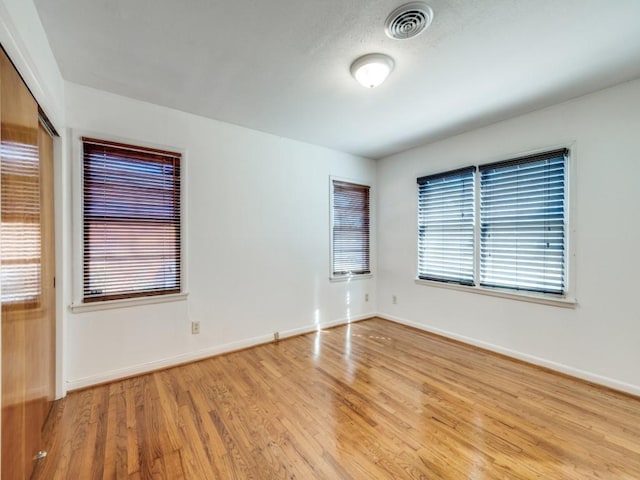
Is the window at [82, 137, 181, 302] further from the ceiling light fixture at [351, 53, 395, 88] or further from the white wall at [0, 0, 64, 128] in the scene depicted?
the ceiling light fixture at [351, 53, 395, 88]

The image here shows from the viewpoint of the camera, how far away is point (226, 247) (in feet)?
10.4

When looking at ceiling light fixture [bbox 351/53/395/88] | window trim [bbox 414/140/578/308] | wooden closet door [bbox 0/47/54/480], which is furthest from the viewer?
window trim [bbox 414/140/578/308]

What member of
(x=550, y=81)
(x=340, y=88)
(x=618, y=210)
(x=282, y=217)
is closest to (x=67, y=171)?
(x=282, y=217)

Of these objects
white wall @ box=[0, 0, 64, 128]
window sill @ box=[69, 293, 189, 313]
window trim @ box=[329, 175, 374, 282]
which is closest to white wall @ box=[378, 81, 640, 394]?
window trim @ box=[329, 175, 374, 282]

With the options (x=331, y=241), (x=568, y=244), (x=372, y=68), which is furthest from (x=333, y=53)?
(x=568, y=244)

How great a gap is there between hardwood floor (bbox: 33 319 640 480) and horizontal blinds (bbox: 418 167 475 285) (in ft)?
3.80

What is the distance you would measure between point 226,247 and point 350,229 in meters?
1.94

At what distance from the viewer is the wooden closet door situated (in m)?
1.22

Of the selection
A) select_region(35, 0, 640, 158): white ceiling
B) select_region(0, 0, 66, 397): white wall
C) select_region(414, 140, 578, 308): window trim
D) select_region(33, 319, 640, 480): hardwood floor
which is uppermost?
select_region(35, 0, 640, 158): white ceiling

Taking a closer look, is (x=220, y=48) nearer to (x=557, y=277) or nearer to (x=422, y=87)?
(x=422, y=87)

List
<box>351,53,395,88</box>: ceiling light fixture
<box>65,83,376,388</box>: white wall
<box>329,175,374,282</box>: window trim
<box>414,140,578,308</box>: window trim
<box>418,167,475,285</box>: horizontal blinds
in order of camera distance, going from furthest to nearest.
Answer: <box>329,175,374,282</box>: window trim < <box>418,167,475,285</box>: horizontal blinds < <box>414,140,578,308</box>: window trim < <box>65,83,376,388</box>: white wall < <box>351,53,395,88</box>: ceiling light fixture

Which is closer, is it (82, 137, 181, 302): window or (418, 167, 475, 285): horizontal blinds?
(82, 137, 181, 302): window

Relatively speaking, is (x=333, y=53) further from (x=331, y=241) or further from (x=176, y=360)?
(x=176, y=360)

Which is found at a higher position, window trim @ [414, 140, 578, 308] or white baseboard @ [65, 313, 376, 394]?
window trim @ [414, 140, 578, 308]
